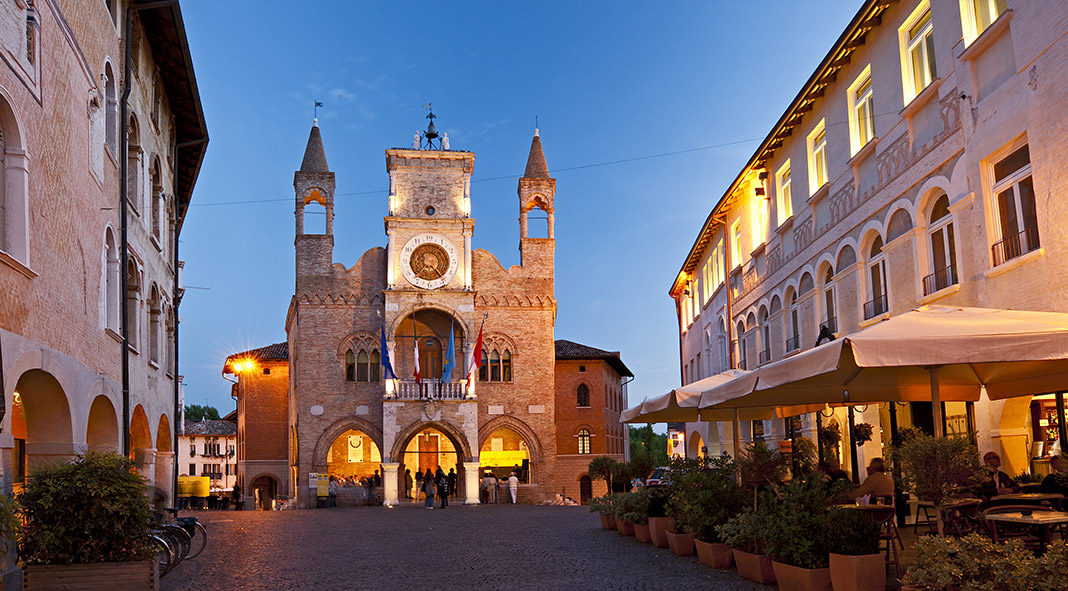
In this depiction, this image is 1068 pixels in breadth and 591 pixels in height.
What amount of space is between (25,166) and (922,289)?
11477mm

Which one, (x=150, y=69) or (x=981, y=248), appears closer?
(x=981, y=248)

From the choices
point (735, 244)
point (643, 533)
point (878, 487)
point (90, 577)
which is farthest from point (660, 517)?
point (735, 244)

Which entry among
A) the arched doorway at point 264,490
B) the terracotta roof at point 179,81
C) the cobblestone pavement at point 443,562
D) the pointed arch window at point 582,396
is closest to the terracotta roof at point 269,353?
the arched doorway at point 264,490

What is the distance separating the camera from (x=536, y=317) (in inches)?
1495

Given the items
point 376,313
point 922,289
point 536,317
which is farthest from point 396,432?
Answer: point 922,289

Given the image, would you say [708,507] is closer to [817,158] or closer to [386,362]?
[817,158]

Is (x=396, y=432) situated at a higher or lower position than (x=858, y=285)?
lower

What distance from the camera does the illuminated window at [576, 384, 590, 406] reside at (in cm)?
4462

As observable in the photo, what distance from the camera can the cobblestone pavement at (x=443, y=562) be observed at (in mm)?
10094

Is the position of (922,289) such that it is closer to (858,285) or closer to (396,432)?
(858,285)

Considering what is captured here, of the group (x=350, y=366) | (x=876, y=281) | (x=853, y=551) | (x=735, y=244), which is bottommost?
(x=853, y=551)

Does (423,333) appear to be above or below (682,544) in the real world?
above

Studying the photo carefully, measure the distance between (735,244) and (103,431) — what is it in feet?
56.3

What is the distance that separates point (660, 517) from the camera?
42.5 feet
